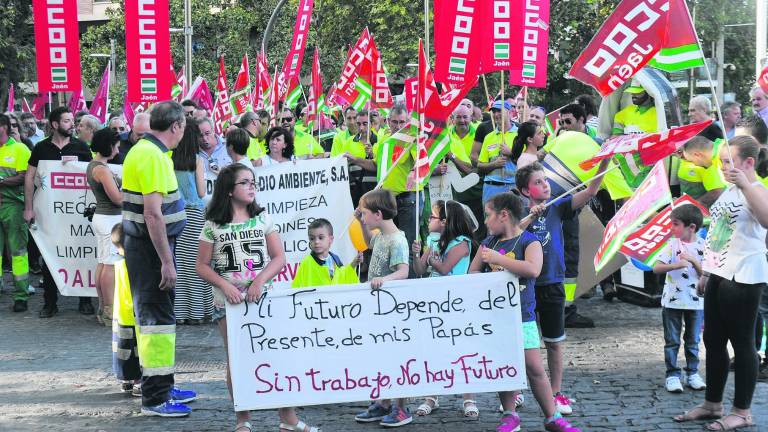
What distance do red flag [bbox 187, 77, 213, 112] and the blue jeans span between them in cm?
911

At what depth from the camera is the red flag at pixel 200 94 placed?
53.5 feet

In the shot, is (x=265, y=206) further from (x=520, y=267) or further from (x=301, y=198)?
(x=520, y=267)

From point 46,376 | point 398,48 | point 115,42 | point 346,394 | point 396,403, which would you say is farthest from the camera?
point 115,42

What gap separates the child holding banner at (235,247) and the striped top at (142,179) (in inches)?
31.3

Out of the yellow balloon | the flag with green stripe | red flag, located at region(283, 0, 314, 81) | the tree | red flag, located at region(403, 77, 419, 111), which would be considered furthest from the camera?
the tree

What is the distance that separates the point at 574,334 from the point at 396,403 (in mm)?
3543

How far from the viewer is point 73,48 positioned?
12969mm

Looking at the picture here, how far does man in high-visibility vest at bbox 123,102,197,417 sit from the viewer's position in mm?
7188

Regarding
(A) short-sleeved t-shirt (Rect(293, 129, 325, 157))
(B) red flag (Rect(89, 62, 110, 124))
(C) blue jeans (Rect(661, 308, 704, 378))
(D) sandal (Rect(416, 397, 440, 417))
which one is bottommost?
(D) sandal (Rect(416, 397, 440, 417))

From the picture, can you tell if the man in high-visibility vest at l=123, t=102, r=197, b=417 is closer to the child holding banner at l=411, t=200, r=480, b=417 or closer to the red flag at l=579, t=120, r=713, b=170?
the child holding banner at l=411, t=200, r=480, b=417

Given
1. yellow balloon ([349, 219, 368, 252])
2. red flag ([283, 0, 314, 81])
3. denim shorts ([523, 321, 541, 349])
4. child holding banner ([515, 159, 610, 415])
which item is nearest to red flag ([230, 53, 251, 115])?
red flag ([283, 0, 314, 81])

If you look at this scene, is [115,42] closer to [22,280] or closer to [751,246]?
[22,280]

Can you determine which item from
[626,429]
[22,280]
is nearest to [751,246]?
[626,429]

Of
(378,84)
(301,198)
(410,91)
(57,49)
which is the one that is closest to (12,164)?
(57,49)
